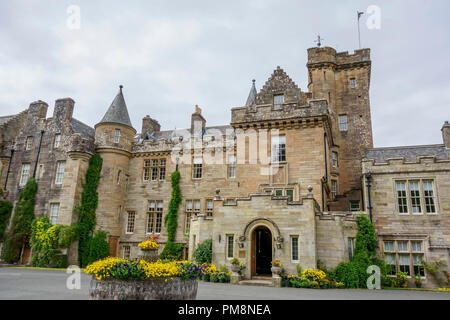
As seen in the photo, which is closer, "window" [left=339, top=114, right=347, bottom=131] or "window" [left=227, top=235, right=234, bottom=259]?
"window" [left=227, top=235, right=234, bottom=259]

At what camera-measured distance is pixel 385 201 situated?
21.6 m

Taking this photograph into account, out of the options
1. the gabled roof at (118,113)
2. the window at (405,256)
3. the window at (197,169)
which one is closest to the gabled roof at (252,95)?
the window at (197,169)

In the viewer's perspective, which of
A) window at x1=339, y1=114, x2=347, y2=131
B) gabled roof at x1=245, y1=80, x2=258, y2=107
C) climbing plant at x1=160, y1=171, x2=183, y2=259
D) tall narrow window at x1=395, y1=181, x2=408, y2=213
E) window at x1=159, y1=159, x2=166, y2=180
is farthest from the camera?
gabled roof at x1=245, y1=80, x2=258, y2=107

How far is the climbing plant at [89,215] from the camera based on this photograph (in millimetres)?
26094

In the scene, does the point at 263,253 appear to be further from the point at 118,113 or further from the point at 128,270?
the point at 118,113

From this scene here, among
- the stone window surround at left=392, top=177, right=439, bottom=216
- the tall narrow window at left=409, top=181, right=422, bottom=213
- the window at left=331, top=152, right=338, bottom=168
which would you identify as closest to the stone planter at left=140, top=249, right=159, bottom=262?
the stone window surround at left=392, top=177, right=439, bottom=216

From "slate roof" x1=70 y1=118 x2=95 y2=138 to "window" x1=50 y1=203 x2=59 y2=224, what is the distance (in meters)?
6.96

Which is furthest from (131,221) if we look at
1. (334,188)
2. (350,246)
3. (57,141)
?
(350,246)

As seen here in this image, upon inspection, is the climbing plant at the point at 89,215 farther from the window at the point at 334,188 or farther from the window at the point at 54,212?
the window at the point at 334,188

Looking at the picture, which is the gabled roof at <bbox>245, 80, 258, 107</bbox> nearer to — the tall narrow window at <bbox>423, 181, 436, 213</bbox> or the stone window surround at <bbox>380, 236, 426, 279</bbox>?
the tall narrow window at <bbox>423, 181, 436, 213</bbox>

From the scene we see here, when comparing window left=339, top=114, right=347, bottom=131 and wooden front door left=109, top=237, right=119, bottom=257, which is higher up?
window left=339, top=114, right=347, bottom=131

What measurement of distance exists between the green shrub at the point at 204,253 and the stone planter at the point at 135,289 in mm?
10704

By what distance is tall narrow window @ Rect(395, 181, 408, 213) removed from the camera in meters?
21.2
